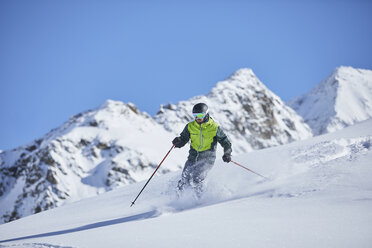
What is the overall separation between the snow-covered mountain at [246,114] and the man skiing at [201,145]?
102935 mm

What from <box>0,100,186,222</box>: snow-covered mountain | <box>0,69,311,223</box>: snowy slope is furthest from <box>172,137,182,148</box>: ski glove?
<box>0,100,186,222</box>: snow-covered mountain

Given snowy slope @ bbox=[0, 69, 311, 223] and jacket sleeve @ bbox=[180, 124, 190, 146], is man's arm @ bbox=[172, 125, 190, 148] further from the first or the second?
snowy slope @ bbox=[0, 69, 311, 223]

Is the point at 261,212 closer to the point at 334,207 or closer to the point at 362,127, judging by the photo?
the point at 334,207

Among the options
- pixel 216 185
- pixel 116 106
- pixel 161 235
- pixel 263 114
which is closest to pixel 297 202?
pixel 161 235

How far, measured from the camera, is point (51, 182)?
7638 cm

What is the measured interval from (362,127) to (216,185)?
15.0ft

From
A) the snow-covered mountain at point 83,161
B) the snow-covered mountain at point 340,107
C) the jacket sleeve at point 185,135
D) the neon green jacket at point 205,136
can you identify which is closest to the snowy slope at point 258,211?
the neon green jacket at point 205,136

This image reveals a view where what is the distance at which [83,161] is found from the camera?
79938 mm

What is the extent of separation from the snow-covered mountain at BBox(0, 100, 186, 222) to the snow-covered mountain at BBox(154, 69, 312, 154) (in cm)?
2398

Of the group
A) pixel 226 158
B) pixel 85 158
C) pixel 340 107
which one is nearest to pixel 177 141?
pixel 226 158

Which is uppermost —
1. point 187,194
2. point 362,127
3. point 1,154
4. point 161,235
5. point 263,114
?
point 263,114

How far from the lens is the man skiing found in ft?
21.2

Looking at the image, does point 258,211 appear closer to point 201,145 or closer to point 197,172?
point 197,172

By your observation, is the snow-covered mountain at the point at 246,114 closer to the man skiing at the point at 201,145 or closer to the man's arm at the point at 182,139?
the man's arm at the point at 182,139
